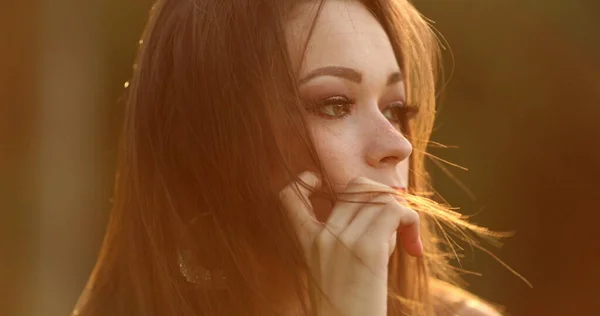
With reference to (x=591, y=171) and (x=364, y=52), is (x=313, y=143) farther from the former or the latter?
(x=591, y=171)

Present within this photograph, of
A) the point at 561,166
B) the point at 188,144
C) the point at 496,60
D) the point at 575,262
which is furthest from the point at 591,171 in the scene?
the point at 188,144

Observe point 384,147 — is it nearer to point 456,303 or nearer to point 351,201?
point 351,201

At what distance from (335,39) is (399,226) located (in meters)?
0.29

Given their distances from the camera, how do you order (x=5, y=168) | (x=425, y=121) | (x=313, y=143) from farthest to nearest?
1. (x=5, y=168)
2. (x=425, y=121)
3. (x=313, y=143)

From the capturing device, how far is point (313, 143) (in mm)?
1025

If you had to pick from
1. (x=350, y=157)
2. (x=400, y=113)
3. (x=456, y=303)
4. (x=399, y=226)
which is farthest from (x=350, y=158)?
(x=456, y=303)

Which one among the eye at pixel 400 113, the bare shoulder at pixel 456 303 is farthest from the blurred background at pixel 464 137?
the eye at pixel 400 113

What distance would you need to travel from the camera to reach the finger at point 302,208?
1.00 m

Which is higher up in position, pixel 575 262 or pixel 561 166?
pixel 561 166

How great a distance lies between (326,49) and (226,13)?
0.54 ft

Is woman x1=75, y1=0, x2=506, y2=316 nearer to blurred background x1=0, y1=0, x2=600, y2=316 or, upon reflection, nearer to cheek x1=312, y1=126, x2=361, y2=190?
cheek x1=312, y1=126, x2=361, y2=190

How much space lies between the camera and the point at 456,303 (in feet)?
4.38

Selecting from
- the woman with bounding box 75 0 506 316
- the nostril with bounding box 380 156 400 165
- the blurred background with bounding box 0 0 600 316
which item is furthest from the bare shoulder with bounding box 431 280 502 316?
the blurred background with bounding box 0 0 600 316

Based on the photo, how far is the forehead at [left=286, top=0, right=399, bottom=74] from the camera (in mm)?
1051
